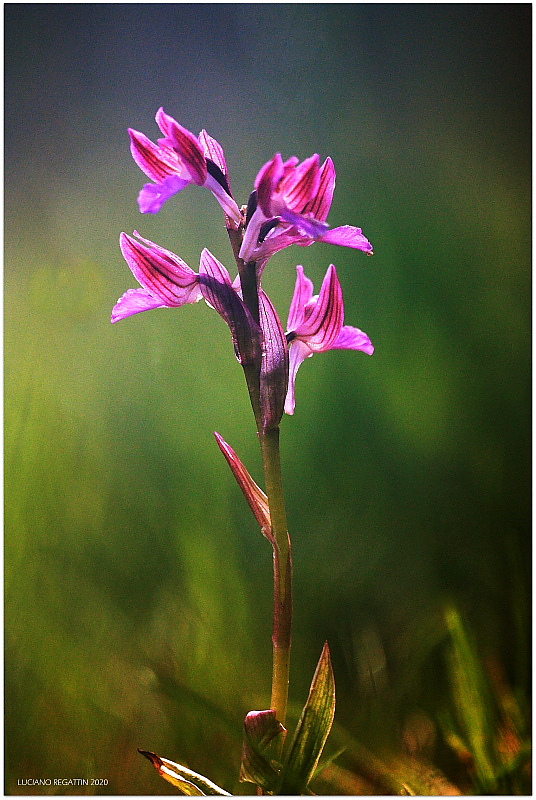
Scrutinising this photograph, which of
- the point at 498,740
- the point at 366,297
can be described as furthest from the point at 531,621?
the point at 366,297

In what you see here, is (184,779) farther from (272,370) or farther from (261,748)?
(272,370)

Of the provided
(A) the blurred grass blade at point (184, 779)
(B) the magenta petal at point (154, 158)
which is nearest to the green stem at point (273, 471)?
(B) the magenta petal at point (154, 158)

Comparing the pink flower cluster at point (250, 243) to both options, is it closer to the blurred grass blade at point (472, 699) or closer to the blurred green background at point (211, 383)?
the blurred green background at point (211, 383)

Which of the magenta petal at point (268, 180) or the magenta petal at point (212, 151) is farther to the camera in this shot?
the magenta petal at point (212, 151)

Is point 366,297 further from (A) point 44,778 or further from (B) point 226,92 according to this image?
(A) point 44,778

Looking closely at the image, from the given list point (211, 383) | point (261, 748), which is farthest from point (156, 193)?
point (261, 748)

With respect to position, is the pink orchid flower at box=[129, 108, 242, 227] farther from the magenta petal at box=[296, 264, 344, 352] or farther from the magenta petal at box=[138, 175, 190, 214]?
the magenta petal at box=[296, 264, 344, 352]
